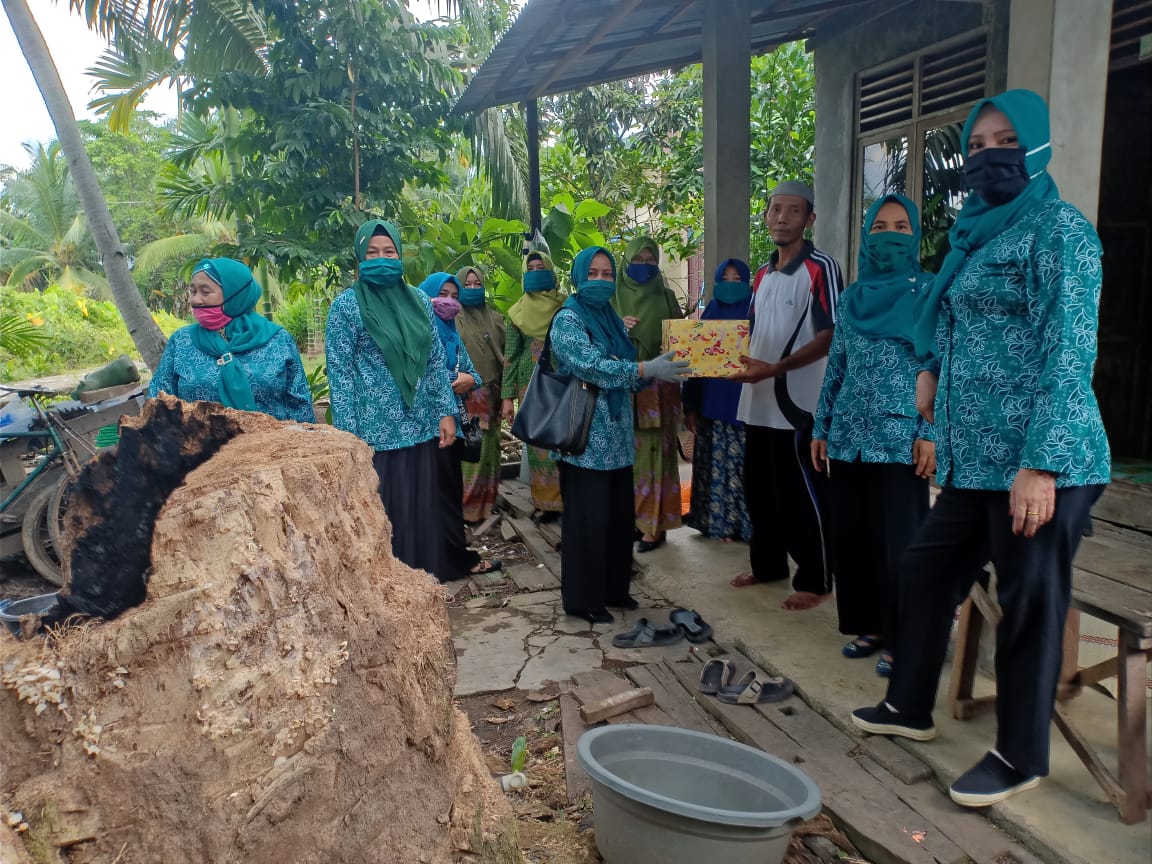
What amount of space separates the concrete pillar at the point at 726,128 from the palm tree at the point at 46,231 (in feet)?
73.2

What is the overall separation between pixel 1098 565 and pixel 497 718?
3.07 meters

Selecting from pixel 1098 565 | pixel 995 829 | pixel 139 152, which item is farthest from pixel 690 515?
pixel 139 152

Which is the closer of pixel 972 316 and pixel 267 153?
pixel 972 316

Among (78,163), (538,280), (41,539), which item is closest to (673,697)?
(538,280)

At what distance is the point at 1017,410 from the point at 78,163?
580 cm

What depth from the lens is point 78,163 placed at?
5480 mm

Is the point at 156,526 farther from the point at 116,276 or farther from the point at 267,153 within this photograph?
the point at 267,153

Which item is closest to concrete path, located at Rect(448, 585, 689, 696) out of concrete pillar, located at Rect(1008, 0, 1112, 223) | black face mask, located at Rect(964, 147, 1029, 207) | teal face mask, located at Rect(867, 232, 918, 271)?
teal face mask, located at Rect(867, 232, 918, 271)

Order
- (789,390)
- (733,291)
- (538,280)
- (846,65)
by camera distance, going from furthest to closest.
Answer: (846,65) → (538,280) → (733,291) → (789,390)

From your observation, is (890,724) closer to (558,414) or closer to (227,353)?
(558,414)

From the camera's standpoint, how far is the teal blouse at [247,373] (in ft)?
11.2

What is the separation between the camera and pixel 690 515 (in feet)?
16.5

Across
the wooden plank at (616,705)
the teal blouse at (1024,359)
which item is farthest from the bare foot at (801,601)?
→ the teal blouse at (1024,359)

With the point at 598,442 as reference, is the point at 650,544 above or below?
below
